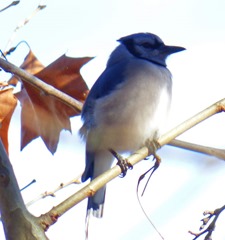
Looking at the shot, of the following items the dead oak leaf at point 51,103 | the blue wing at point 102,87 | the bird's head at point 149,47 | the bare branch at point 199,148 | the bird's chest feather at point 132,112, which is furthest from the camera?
the bird's head at point 149,47

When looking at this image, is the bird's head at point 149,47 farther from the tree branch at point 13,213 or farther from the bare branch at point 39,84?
the tree branch at point 13,213

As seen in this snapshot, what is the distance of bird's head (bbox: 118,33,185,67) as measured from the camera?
4631 millimetres

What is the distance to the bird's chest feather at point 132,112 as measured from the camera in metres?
3.93

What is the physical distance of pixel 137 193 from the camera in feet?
8.86

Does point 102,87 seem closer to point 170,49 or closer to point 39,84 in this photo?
point 170,49

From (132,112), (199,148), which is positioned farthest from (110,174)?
(132,112)

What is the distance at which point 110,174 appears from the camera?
247cm

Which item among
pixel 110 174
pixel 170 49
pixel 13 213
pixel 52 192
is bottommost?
pixel 52 192

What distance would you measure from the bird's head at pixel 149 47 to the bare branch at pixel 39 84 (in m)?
1.42

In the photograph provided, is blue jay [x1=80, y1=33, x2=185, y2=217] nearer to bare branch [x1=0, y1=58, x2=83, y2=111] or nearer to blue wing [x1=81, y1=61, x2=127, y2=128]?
blue wing [x1=81, y1=61, x2=127, y2=128]

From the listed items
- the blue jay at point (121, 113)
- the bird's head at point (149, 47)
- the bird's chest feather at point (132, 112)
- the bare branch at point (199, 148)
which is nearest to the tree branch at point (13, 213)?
the bare branch at point (199, 148)

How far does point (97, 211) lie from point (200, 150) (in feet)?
5.50

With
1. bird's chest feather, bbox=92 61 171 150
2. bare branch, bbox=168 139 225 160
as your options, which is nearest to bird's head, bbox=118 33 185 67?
bird's chest feather, bbox=92 61 171 150

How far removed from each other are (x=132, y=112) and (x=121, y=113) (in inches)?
3.2
